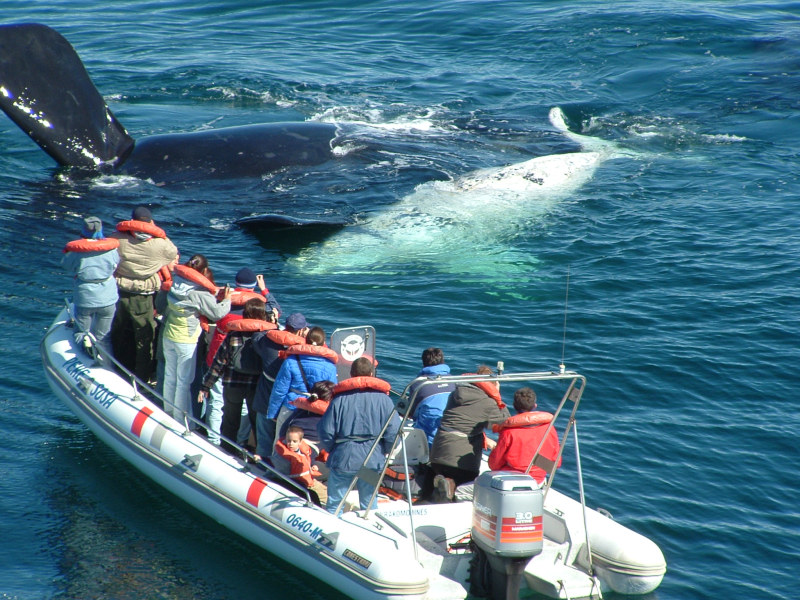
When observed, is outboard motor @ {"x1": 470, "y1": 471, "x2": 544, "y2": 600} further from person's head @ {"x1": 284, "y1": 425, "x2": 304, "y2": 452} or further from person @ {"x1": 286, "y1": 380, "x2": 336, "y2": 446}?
person's head @ {"x1": 284, "y1": 425, "x2": 304, "y2": 452}

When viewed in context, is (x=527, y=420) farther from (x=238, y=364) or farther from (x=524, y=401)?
(x=238, y=364)

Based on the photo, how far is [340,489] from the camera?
344 inches

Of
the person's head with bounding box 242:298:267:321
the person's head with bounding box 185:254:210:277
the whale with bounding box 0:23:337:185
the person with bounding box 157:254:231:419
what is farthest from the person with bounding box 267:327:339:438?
the whale with bounding box 0:23:337:185

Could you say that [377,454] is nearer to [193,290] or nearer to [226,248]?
[193,290]

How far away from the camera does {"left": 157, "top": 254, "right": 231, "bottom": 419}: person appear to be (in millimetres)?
9758

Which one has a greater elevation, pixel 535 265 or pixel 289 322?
pixel 289 322

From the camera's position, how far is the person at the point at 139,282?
10.7 metres

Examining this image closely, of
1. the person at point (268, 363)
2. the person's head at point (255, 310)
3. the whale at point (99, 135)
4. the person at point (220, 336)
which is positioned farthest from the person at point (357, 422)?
the whale at point (99, 135)

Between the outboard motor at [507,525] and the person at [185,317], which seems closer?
the outboard motor at [507,525]

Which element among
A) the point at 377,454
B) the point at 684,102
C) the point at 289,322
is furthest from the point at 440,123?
the point at 377,454

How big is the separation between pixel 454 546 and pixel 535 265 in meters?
8.77

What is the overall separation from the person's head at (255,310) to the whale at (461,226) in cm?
641

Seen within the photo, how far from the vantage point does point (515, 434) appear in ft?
28.0

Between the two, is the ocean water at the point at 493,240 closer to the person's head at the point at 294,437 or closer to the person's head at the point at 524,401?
the person's head at the point at 294,437
